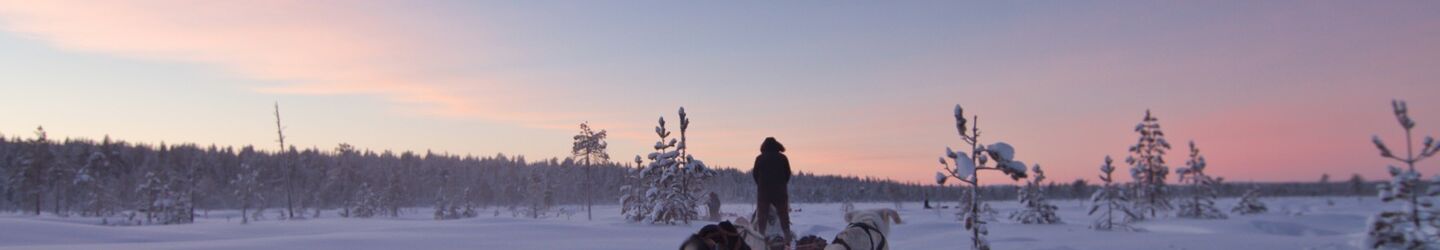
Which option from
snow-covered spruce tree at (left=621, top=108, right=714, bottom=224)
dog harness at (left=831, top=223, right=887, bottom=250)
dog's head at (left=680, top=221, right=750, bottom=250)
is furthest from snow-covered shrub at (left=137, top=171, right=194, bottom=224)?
dog's head at (left=680, top=221, right=750, bottom=250)

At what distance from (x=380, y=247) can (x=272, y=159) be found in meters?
131

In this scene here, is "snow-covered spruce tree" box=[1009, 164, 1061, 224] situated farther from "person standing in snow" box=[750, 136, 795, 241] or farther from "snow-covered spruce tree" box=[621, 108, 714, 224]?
"person standing in snow" box=[750, 136, 795, 241]

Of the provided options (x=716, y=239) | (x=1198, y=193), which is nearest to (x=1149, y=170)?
(x=1198, y=193)

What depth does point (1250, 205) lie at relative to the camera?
170 ft

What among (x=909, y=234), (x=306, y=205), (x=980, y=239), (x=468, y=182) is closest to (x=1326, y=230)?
(x=909, y=234)

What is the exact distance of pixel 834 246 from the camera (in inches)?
282

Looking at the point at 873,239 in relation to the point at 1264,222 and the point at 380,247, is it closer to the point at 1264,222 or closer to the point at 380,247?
the point at 380,247

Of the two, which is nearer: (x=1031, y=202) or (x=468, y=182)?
(x=1031, y=202)

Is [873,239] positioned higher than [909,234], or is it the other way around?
[873,239]

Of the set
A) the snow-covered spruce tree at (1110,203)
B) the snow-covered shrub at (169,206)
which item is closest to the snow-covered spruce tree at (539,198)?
the snow-covered shrub at (169,206)

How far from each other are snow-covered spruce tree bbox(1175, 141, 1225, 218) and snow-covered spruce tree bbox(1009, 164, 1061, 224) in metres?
7.56

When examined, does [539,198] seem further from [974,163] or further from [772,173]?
[772,173]

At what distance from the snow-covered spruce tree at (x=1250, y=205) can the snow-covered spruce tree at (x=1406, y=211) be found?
122 ft

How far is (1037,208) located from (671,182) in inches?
724
